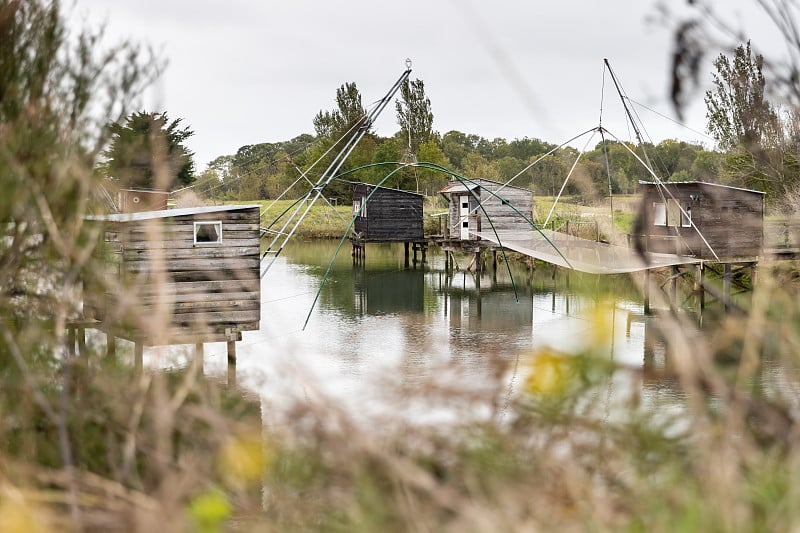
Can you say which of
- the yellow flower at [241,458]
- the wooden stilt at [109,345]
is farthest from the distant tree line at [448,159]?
the yellow flower at [241,458]

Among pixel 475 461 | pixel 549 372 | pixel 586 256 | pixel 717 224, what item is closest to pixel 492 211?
pixel 717 224

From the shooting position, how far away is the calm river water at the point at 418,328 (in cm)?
266

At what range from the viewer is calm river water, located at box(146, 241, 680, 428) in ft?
8.72

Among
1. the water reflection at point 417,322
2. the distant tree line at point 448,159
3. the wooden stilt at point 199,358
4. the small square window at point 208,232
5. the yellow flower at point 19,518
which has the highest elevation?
the distant tree line at point 448,159

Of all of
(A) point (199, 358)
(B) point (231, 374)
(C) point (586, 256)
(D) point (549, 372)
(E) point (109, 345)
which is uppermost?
(D) point (549, 372)

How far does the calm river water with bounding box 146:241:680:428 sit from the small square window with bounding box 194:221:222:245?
1.68m

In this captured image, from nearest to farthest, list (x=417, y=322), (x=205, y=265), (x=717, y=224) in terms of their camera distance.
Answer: (x=205, y=265)
(x=417, y=322)
(x=717, y=224)

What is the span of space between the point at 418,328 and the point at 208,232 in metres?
6.41

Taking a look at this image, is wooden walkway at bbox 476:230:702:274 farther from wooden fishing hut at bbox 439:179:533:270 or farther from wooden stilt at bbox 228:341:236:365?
wooden fishing hut at bbox 439:179:533:270

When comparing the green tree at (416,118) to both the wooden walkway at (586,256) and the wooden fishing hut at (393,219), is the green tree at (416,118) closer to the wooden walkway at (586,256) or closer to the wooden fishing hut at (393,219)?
the wooden fishing hut at (393,219)

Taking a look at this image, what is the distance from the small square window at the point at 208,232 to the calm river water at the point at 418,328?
5.51 feet

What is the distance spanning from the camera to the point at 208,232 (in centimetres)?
1334

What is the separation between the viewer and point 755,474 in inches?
111

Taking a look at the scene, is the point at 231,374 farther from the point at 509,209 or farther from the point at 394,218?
the point at 394,218
